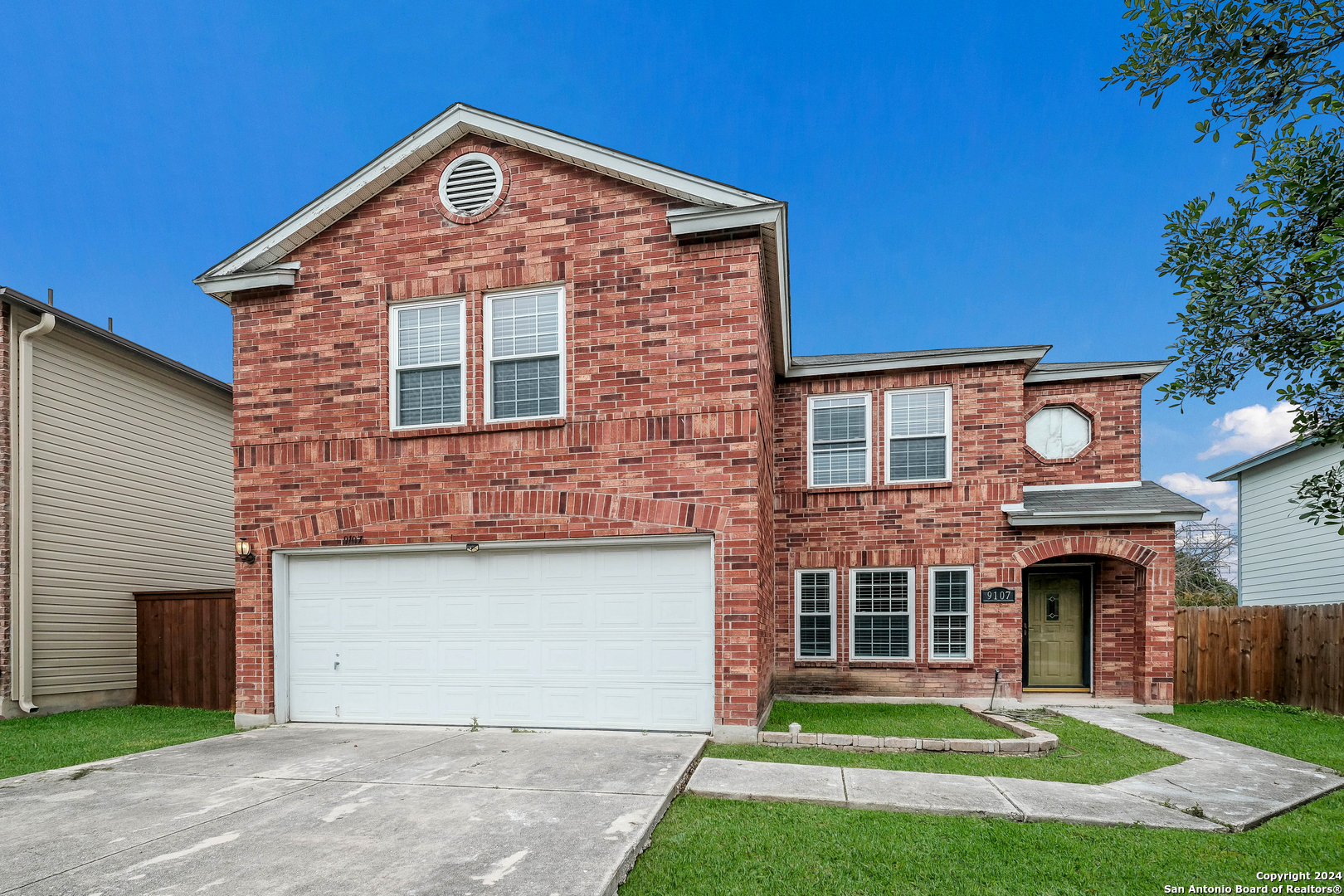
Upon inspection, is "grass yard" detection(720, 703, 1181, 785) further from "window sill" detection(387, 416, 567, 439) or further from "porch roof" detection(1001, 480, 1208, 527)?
"window sill" detection(387, 416, 567, 439)

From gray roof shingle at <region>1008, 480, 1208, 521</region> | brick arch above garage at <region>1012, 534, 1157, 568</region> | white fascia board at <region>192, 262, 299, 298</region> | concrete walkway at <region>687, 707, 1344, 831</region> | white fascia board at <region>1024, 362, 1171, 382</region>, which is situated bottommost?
concrete walkway at <region>687, 707, 1344, 831</region>

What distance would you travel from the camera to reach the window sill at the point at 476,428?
8984 mm

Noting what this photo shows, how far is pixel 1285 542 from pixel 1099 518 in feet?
26.3

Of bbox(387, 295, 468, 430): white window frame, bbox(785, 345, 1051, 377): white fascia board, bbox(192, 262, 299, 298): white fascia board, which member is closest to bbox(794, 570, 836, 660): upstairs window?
bbox(785, 345, 1051, 377): white fascia board

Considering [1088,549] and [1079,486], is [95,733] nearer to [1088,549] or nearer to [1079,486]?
[1088,549]

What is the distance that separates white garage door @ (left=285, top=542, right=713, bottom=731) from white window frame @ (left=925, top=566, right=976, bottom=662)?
506 centimetres

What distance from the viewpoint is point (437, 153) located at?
9.63 metres

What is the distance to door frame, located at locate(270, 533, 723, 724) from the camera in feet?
28.2

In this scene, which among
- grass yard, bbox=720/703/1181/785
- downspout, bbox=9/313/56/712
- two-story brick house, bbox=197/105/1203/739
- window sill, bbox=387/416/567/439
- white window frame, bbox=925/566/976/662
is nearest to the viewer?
grass yard, bbox=720/703/1181/785

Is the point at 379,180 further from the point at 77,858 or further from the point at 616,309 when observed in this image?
the point at 77,858

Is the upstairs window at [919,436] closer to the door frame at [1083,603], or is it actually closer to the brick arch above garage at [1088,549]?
the brick arch above garage at [1088,549]

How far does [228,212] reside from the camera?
99.3 m

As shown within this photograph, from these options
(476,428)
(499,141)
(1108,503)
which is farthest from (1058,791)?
(499,141)

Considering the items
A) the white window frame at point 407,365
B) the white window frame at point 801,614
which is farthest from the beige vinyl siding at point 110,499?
the white window frame at point 801,614
